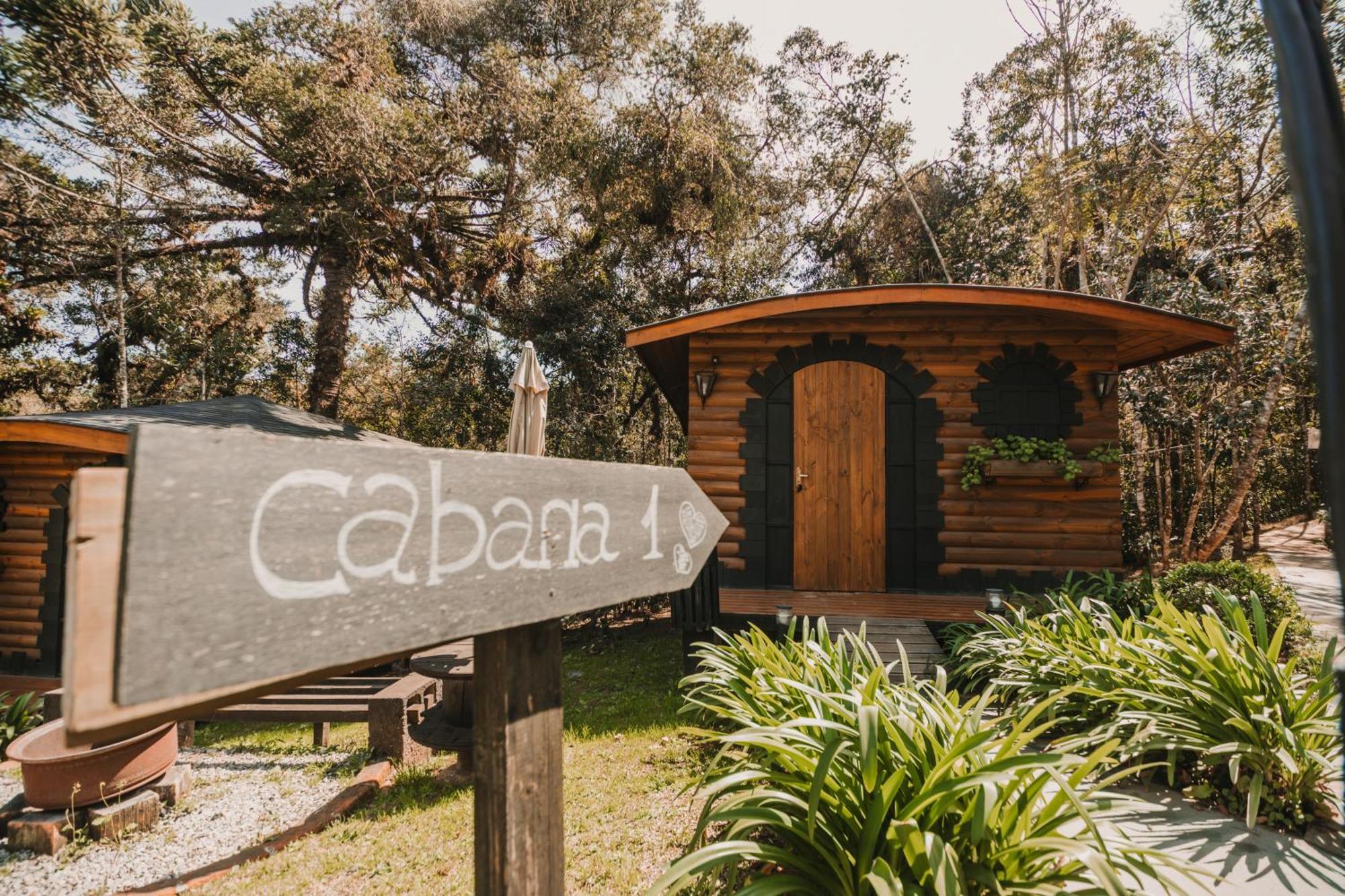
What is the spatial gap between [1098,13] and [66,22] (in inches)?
729

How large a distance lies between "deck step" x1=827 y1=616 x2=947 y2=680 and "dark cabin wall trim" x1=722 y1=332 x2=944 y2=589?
121 cm

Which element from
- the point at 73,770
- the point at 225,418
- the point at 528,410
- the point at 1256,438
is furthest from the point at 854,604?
the point at 225,418

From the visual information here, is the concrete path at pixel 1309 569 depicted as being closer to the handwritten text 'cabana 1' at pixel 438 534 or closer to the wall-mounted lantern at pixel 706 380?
the handwritten text 'cabana 1' at pixel 438 534

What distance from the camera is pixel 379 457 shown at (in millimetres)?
914

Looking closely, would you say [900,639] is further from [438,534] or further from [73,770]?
[73,770]

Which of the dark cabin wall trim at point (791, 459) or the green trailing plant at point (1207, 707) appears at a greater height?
the dark cabin wall trim at point (791, 459)

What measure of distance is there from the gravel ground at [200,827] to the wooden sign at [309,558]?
4.21 m

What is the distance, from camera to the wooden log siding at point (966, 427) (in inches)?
249

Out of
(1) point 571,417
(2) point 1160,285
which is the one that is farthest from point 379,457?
(2) point 1160,285

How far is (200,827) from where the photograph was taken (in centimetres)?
392

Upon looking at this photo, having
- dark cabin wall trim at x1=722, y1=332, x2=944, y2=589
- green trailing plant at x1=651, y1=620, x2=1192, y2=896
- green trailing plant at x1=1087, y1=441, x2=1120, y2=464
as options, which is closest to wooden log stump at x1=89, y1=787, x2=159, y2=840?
green trailing plant at x1=651, y1=620, x2=1192, y2=896

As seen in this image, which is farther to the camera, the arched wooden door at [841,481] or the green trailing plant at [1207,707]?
the arched wooden door at [841,481]

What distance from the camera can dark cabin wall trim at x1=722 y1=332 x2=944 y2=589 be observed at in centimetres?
652

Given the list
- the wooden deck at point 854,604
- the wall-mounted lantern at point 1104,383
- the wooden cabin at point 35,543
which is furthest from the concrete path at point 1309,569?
the wooden cabin at point 35,543
